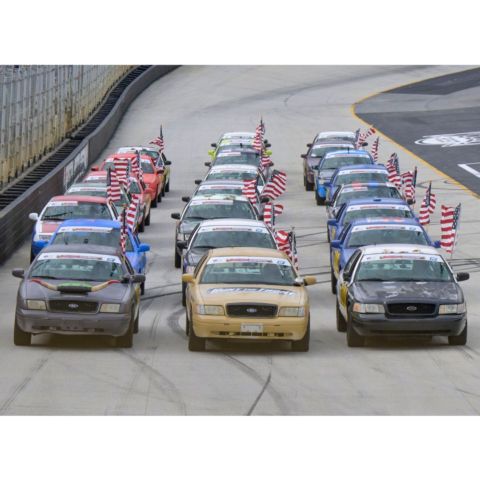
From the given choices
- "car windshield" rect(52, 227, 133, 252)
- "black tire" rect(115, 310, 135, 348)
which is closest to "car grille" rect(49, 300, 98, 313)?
"black tire" rect(115, 310, 135, 348)

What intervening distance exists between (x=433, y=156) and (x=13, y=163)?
17475mm

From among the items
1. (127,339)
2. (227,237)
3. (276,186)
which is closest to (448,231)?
(227,237)

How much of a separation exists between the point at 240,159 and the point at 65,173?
5.71 metres

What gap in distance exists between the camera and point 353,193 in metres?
34.7

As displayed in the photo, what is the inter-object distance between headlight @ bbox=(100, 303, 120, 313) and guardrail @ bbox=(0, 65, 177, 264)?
1013 cm

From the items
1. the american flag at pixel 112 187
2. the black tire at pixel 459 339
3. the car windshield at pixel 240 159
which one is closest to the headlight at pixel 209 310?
the black tire at pixel 459 339

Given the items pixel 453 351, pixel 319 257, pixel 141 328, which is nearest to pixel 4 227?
pixel 319 257

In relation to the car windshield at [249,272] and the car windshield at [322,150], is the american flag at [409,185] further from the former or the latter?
the car windshield at [249,272]

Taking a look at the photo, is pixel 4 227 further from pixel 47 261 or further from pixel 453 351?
pixel 453 351

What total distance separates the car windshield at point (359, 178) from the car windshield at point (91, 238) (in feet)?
41.7

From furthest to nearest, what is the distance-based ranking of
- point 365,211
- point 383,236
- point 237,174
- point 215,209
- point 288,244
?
point 237,174, point 215,209, point 365,211, point 288,244, point 383,236

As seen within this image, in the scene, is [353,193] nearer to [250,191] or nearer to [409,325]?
[250,191]

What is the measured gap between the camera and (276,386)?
18.8 metres

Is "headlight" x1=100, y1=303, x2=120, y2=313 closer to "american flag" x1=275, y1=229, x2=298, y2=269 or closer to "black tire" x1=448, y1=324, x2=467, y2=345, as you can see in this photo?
"black tire" x1=448, y1=324, x2=467, y2=345
